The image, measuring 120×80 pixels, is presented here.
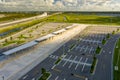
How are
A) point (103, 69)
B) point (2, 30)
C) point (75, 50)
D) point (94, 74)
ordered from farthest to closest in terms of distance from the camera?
point (2, 30)
point (75, 50)
point (103, 69)
point (94, 74)

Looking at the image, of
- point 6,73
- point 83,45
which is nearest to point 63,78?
point 6,73

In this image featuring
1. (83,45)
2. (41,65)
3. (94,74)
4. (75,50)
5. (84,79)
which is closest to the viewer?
(84,79)

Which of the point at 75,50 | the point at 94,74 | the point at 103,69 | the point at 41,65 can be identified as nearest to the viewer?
the point at 94,74

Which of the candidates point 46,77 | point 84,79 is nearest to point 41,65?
point 46,77

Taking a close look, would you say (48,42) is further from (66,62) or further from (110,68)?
(110,68)

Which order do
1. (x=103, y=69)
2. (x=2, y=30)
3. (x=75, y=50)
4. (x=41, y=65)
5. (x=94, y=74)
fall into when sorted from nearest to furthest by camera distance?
(x=94, y=74), (x=103, y=69), (x=41, y=65), (x=75, y=50), (x=2, y=30)

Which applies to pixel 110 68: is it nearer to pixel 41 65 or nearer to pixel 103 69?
pixel 103 69

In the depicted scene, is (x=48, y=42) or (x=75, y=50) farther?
(x=48, y=42)

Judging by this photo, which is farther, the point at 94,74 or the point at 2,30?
the point at 2,30
